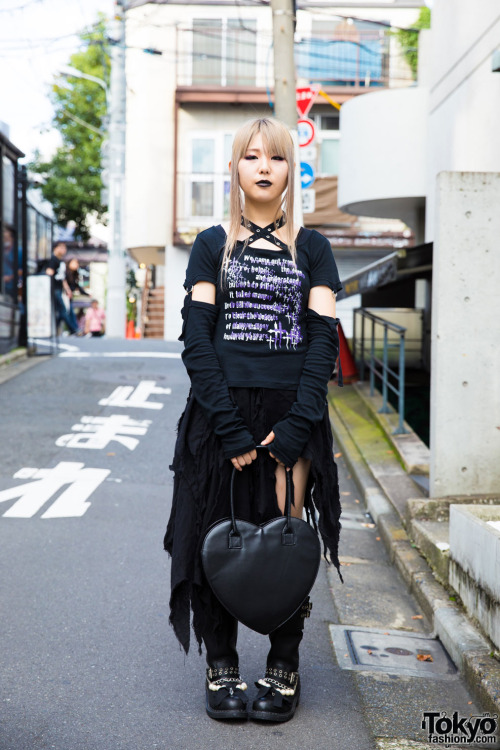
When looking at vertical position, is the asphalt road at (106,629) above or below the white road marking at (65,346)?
below

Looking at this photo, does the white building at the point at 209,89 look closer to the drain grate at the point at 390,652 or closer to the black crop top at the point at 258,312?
the drain grate at the point at 390,652

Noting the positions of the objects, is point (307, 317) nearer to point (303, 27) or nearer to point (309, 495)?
point (309, 495)

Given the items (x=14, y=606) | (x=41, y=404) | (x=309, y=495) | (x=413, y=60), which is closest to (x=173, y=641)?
(x=14, y=606)

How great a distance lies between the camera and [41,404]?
35.3ft

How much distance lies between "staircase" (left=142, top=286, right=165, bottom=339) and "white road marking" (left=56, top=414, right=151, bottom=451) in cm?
1912

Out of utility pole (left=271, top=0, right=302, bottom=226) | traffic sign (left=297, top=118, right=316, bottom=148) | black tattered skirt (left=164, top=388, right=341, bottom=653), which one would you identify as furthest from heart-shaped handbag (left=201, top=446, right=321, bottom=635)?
traffic sign (left=297, top=118, right=316, bottom=148)

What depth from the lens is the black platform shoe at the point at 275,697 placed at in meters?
3.21

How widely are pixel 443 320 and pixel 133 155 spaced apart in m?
23.4

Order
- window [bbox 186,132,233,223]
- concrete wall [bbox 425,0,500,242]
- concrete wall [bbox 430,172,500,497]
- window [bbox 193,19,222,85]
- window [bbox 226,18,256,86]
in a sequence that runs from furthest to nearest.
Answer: window [bbox 186,132,233,223], window [bbox 226,18,256,86], window [bbox 193,19,222,85], concrete wall [bbox 425,0,500,242], concrete wall [bbox 430,172,500,497]

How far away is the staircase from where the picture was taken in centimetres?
2921

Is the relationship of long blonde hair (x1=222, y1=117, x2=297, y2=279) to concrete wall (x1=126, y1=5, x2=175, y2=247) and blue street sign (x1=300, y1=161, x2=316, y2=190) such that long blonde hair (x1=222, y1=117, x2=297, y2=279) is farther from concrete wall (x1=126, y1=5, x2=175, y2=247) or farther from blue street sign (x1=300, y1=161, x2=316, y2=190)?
concrete wall (x1=126, y1=5, x2=175, y2=247)

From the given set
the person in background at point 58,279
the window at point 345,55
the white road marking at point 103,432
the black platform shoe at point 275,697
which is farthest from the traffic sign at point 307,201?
the window at point 345,55

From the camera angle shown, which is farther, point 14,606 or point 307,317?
point 14,606

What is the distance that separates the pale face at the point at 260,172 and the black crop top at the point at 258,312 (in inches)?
8.0
